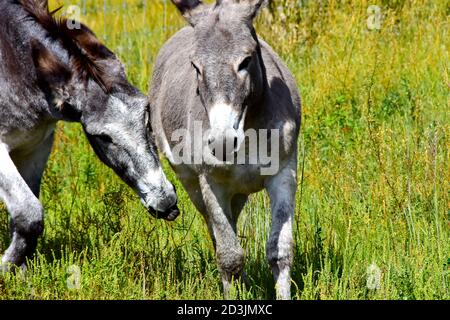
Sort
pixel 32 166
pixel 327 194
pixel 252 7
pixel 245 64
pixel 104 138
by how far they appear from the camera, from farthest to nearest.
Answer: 1. pixel 327 194
2. pixel 32 166
3. pixel 104 138
4. pixel 252 7
5. pixel 245 64

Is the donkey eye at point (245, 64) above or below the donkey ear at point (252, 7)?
below

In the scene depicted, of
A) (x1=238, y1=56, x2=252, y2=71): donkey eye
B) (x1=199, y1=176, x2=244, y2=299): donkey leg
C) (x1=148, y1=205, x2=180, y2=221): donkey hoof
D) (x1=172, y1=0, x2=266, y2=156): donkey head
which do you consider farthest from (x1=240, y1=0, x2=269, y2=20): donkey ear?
(x1=148, y1=205, x2=180, y2=221): donkey hoof

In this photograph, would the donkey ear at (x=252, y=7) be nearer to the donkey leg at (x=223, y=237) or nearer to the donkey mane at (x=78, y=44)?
the donkey mane at (x=78, y=44)

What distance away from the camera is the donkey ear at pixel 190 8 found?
581 cm

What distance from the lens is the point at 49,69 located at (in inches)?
229

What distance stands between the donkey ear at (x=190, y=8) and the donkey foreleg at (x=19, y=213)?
1.38 metres

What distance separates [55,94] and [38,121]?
26 centimetres

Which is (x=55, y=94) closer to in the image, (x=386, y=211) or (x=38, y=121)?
(x=38, y=121)

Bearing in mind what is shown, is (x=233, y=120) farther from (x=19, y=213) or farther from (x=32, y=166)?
(x=32, y=166)

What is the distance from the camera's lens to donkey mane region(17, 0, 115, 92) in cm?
576

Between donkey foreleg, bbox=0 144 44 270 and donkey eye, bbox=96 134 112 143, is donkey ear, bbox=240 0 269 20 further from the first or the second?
donkey foreleg, bbox=0 144 44 270

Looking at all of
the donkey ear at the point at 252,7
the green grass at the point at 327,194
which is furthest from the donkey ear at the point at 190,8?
the green grass at the point at 327,194

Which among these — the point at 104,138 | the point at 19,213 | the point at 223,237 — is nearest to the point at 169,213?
the point at 223,237

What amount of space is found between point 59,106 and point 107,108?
12.6 inches
